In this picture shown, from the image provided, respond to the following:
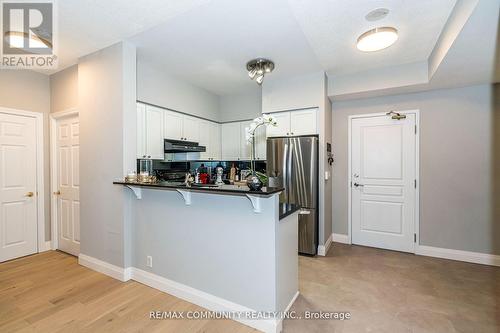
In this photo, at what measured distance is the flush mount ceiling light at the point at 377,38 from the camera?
2.26 metres

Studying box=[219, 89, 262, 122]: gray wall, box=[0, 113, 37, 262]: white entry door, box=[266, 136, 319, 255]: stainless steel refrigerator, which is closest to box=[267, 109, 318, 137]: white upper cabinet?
box=[266, 136, 319, 255]: stainless steel refrigerator

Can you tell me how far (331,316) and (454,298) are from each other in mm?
1322

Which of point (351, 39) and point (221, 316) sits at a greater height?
point (351, 39)

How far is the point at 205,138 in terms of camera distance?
14.3ft

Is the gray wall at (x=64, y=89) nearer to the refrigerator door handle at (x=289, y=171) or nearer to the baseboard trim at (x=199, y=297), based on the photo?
the baseboard trim at (x=199, y=297)

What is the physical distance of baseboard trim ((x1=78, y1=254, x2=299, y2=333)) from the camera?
1855 millimetres

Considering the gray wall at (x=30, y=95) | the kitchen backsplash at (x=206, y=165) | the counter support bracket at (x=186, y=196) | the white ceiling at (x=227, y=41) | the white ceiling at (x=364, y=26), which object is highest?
the white ceiling at (x=227, y=41)

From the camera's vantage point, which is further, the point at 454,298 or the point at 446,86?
the point at 446,86

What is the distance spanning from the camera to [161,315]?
2.05 metres

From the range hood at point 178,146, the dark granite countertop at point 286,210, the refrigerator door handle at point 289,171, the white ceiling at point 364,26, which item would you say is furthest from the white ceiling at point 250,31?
the dark granite countertop at point 286,210

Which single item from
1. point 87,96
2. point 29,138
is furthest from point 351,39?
point 29,138

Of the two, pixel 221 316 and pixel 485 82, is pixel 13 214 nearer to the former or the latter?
pixel 221 316

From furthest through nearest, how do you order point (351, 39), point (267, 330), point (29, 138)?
point (29, 138)
point (351, 39)
point (267, 330)

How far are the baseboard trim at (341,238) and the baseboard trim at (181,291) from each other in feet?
6.28
